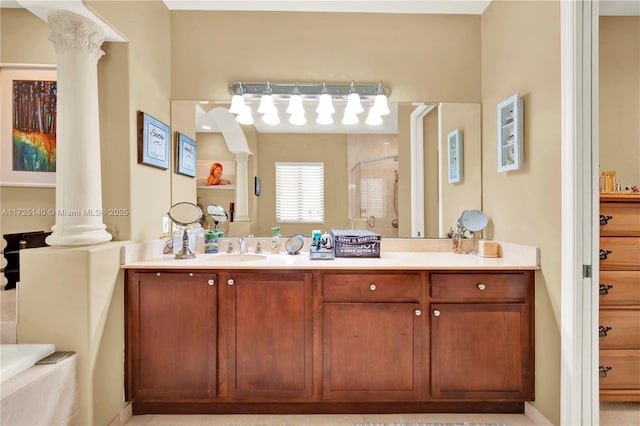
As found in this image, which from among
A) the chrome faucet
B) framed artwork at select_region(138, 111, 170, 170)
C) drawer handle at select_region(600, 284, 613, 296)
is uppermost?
framed artwork at select_region(138, 111, 170, 170)

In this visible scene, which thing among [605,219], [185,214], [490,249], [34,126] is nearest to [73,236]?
[185,214]

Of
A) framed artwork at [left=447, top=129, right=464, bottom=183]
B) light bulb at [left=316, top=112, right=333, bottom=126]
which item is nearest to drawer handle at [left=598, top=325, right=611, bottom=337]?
framed artwork at [left=447, top=129, right=464, bottom=183]

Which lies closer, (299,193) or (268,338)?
(268,338)

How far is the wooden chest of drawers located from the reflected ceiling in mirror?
144 cm

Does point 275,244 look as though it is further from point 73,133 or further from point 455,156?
point 455,156

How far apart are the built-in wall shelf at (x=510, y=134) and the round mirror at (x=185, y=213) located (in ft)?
7.13

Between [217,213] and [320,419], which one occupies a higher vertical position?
[217,213]

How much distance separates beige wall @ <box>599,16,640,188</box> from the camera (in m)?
2.20

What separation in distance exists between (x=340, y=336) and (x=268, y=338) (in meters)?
0.42

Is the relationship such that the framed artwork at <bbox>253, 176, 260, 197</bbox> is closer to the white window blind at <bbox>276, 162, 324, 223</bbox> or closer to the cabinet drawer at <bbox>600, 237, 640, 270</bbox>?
the white window blind at <bbox>276, 162, 324, 223</bbox>

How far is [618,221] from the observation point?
6.32 feet

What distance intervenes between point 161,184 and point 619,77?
3.26 meters

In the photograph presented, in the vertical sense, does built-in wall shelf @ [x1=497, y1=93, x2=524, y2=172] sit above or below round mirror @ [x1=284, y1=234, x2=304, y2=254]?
above

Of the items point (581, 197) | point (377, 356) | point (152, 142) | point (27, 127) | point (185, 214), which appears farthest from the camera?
point (185, 214)
